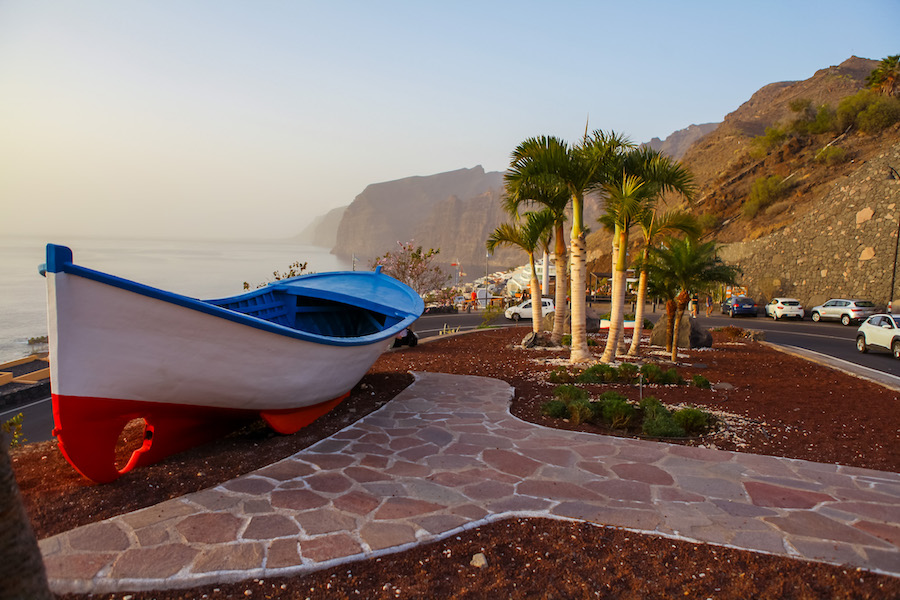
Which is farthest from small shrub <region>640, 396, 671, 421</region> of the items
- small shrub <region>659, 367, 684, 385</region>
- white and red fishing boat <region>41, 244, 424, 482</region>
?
white and red fishing boat <region>41, 244, 424, 482</region>

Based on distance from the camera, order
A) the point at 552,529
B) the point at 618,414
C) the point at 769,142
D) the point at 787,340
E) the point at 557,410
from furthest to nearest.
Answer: the point at 769,142 < the point at 787,340 < the point at 557,410 < the point at 618,414 < the point at 552,529

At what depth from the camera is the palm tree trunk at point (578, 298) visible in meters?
10.9

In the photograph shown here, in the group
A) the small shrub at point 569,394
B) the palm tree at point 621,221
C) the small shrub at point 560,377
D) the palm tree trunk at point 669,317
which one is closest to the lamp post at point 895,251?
the palm tree trunk at point 669,317

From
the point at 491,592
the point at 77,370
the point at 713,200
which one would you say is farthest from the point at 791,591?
the point at 713,200

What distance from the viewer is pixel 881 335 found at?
48.8 feet

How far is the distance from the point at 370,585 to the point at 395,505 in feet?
3.54

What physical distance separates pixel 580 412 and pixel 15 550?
5.93m

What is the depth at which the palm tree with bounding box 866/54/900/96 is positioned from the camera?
140 feet

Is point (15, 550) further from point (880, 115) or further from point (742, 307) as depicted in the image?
point (880, 115)

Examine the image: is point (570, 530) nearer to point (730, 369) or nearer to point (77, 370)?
point (77, 370)

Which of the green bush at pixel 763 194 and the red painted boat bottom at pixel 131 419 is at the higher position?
the green bush at pixel 763 194

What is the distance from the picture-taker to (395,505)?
4305 millimetres

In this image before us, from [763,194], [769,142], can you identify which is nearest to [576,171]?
[763,194]

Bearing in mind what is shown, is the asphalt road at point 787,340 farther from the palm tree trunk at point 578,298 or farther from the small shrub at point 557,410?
the small shrub at point 557,410
